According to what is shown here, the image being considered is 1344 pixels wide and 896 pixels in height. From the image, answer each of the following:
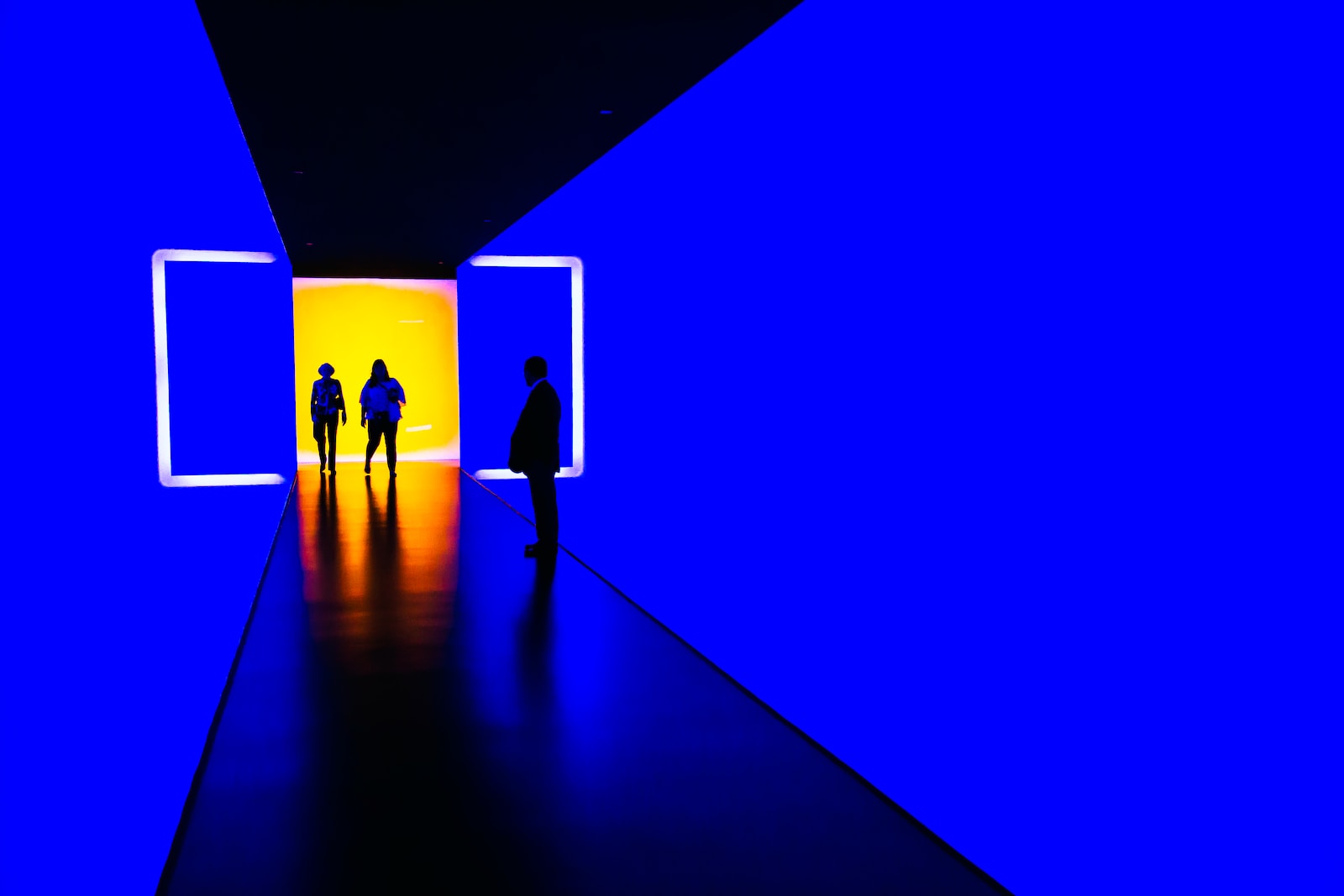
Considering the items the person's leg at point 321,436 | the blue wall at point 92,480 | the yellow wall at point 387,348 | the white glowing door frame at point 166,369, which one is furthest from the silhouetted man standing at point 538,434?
the yellow wall at point 387,348

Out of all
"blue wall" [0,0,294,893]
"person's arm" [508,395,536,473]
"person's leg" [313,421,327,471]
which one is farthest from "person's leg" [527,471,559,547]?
"person's leg" [313,421,327,471]

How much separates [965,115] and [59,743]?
2.96m

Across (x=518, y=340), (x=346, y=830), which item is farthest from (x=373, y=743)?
(x=518, y=340)

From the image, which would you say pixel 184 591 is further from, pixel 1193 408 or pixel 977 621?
pixel 1193 408

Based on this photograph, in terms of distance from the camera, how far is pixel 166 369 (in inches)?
382

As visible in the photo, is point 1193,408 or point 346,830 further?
point 346,830

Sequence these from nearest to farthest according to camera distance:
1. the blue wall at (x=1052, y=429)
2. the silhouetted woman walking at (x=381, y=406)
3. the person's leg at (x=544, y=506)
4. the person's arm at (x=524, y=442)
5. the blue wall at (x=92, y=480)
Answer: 1. the blue wall at (x=92, y=480)
2. the blue wall at (x=1052, y=429)
3. the person's arm at (x=524, y=442)
4. the person's leg at (x=544, y=506)
5. the silhouetted woman walking at (x=381, y=406)

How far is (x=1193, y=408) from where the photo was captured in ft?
7.89

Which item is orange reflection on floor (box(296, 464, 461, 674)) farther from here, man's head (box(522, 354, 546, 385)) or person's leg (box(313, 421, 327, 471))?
man's head (box(522, 354, 546, 385))

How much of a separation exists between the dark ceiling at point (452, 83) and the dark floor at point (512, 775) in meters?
3.13

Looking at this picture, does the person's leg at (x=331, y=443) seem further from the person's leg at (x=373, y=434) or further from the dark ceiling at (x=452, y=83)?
the dark ceiling at (x=452, y=83)

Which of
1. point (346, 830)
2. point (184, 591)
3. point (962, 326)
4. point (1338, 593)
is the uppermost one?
point (962, 326)

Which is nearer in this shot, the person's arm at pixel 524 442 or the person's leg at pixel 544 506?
the person's arm at pixel 524 442

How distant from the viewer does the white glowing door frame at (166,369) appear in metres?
8.66
